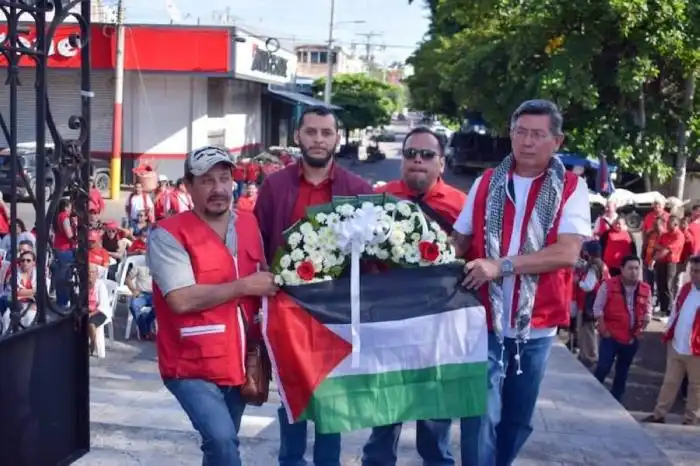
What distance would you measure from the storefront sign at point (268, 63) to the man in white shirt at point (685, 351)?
2379cm

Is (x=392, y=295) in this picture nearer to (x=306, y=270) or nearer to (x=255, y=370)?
(x=306, y=270)

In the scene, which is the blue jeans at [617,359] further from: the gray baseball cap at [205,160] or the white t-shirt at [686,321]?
the gray baseball cap at [205,160]

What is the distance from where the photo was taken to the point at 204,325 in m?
3.97

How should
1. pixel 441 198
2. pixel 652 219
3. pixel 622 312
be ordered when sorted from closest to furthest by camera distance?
1. pixel 441 198
2. pixel 622 312
3. pixel 652 219

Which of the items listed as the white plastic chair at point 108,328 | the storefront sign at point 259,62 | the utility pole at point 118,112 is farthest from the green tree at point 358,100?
the white plastic chair at point 108,328

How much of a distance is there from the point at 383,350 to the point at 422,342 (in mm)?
185

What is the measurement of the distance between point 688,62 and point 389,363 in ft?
47.9

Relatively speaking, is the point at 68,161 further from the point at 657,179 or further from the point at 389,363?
the point at 657,179

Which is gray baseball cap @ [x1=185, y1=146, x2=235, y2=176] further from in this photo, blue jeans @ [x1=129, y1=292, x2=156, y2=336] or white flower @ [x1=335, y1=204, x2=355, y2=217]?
blue jeans @ [x1=129, y1=292, x2=156, y2=336]

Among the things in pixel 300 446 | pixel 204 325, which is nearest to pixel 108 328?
pixel 300 446

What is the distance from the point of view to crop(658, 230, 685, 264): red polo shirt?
13633 mm

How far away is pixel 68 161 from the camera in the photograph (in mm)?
4336

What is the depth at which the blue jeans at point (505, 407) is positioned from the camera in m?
4.29

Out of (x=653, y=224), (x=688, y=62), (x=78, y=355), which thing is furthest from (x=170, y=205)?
(x=78, y=355)
